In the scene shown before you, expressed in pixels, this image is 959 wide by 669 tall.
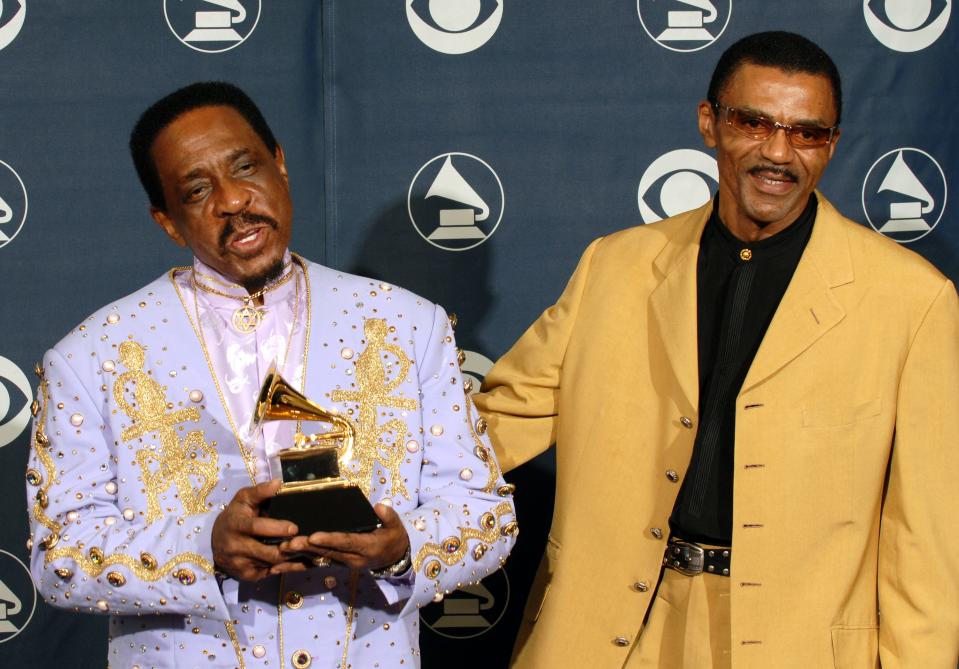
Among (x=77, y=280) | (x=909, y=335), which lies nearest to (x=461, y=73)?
(x=77, y=280)

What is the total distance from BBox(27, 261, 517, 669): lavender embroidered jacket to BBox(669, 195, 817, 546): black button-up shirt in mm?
395

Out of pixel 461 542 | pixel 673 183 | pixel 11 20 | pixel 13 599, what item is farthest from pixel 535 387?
pixel 11 20

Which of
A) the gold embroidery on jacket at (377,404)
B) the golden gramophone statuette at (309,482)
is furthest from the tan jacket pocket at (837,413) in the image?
the golden gramophone statuette at (309,482)

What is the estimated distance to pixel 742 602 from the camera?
2.40m

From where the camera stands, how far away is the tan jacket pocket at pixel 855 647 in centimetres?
241

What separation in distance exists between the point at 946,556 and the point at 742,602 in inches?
15.2

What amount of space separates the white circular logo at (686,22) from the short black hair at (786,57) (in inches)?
31.5

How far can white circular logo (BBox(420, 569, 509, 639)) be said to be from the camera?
11.3ft

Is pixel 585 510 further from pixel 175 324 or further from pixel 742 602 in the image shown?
pixel 175 324

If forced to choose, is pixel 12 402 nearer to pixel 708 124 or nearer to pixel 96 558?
pixel 96 558

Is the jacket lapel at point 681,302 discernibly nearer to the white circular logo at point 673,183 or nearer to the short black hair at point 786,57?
the short black hair at point 786,57

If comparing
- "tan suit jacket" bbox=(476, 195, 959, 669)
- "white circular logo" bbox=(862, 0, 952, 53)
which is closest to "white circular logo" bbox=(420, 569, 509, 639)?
"tan suit jacket" bbox=(476, 195, 959, 669)

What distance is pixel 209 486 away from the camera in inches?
87.8

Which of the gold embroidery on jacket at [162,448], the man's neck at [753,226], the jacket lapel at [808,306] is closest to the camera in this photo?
the gold embroidery on jacket at [162,448]
